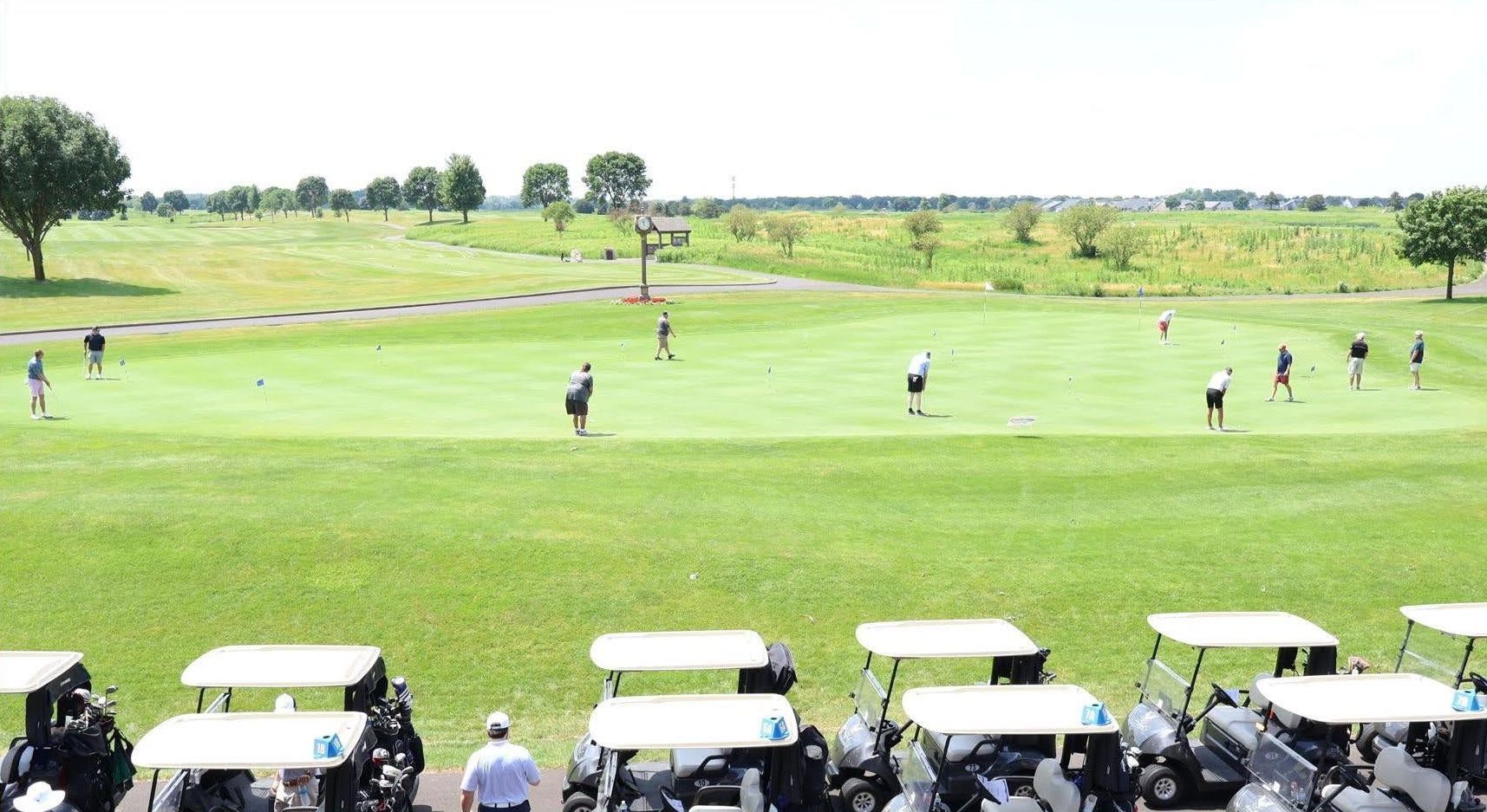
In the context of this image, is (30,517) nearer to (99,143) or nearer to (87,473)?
(87,473)

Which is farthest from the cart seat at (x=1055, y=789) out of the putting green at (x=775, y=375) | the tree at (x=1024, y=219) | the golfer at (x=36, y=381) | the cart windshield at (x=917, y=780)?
the tree at (x=1024, y=219)

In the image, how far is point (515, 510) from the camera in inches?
693

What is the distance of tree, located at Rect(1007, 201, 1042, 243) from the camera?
120m

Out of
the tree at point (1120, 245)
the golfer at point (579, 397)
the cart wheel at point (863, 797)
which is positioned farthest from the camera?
the tree at point (1120, 245)

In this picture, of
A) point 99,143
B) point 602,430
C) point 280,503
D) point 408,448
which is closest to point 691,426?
point 602,430

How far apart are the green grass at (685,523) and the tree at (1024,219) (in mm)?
90411

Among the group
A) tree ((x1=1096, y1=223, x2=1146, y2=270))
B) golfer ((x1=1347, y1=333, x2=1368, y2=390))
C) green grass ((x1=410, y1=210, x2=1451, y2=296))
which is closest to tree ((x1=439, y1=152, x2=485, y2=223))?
green grass ((x1=410, y1=210, x2=1451, y2=296))

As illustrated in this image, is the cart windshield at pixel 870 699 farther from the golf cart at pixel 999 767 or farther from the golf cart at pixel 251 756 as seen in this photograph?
the golf cart at pixel 251 756

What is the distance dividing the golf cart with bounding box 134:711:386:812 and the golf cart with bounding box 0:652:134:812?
120 centimetres

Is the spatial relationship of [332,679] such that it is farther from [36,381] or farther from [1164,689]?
[36,381]

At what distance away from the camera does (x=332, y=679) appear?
890 centimetres

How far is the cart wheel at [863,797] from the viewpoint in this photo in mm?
9516

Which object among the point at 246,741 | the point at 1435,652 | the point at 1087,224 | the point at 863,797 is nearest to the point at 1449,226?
the point at 1087,224

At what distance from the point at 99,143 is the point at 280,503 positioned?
69535 millimetres
